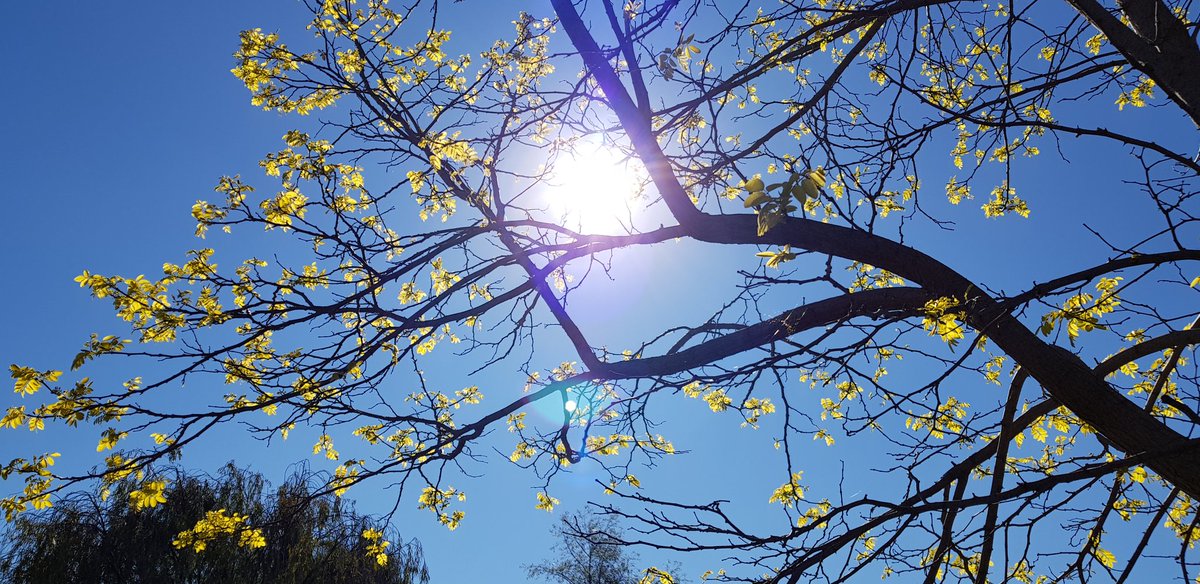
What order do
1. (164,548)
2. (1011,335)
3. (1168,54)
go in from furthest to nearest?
(164,548) → (1011,335) → (1168,54)

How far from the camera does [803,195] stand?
1835 mm

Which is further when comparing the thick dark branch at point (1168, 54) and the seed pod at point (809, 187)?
the thick dark branch at point (1168, 54)

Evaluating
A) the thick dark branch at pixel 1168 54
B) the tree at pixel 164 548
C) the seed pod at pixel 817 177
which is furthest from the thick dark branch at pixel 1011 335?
the tree at pixel 164 548

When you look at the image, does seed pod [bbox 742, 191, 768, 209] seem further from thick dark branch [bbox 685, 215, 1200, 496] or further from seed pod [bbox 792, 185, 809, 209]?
thick dark branch [bbox 685, 215, 1200, 496]

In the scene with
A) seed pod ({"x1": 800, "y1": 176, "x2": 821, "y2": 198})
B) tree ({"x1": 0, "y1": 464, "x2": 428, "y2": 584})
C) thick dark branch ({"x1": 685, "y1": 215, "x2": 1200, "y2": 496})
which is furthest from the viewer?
tree ({"x1": 0, "y1": 464, "x2": 428, "y2": 584})

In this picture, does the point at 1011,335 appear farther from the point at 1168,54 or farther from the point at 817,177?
the point at 817,177

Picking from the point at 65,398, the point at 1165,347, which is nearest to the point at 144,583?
the point at 65,398

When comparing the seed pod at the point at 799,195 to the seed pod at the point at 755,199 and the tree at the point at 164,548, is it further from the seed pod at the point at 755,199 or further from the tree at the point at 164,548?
the tree at the point at 164,548

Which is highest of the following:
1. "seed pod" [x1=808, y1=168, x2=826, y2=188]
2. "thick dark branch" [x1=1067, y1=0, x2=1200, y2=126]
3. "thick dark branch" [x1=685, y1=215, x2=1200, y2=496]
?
"thick dark branch" [x1=1067, y1=0, x2=1200, y2=126]

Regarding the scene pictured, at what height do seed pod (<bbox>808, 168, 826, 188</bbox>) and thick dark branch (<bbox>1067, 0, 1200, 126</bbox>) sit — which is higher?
thick dark branch (<bbox>1067, 0, 1200, 126</bbox>)

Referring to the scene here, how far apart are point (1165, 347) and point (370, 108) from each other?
5.10 metres

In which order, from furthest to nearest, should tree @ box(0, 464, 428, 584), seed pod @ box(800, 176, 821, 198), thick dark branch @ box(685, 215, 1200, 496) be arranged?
tree @ box(0, 464, 428, 584) → thick dark branch @ box(685, 215, 1200, 496) → seed pod @ box(800, 176, 821, 198)

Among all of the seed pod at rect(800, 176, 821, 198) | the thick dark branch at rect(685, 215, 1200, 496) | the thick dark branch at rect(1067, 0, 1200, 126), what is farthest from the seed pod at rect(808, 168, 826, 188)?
the thick dark branch at rect(1067, 0, 1200, 126)

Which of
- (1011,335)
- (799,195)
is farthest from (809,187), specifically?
(1011,335)
